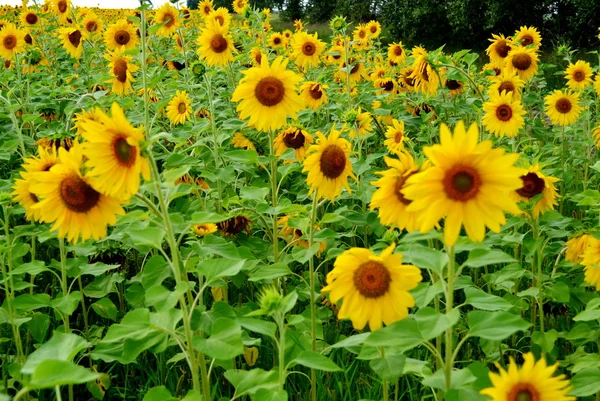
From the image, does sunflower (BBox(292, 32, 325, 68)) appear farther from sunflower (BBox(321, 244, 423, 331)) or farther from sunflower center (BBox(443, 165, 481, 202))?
sunflower center (BBox(443, 165, 481, 202))

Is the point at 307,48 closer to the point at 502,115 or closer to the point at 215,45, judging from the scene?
the point at 215,45

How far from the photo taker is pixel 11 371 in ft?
6.33

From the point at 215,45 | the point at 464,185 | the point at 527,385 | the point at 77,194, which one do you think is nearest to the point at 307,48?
the point at 215,45

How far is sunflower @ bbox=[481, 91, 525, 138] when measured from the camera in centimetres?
333

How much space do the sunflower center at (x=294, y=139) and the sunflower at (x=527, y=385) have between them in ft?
6.72

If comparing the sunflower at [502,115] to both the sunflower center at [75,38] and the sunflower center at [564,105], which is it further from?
the sunflower center at [75,38]

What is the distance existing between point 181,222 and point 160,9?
12.0 ft

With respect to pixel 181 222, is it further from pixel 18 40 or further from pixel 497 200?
pixel 18 40

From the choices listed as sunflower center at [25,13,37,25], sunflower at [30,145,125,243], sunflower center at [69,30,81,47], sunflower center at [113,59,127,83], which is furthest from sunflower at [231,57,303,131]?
sunflower center at [25,13,37,25]

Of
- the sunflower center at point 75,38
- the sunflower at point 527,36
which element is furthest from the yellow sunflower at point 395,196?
the sunflower center at point 75,38

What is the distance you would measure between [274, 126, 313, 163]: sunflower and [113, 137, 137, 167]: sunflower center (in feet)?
5.46

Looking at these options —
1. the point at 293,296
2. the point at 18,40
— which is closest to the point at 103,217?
the point at 293,296

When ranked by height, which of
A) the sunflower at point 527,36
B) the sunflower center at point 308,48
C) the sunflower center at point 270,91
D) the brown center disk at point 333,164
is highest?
the sunflower center at point 308,48

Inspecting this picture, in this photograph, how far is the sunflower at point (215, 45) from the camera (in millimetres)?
3797
